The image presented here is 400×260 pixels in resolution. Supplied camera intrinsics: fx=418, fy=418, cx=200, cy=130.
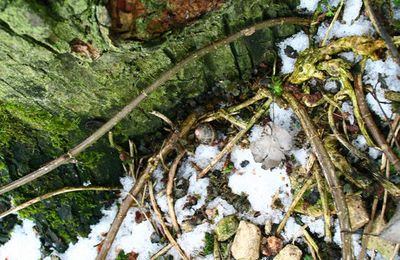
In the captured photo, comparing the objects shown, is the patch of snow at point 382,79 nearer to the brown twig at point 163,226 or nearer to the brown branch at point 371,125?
the brown branch at point 371,125

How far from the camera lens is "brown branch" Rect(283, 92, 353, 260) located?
1.69 m

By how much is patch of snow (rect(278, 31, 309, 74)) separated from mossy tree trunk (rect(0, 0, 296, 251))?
0.05m

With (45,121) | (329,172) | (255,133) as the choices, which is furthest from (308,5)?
(45,121)

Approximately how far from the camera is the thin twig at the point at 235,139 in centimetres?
193

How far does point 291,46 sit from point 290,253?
93cm

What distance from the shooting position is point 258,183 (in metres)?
1.96

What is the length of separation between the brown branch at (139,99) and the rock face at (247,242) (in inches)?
29.0

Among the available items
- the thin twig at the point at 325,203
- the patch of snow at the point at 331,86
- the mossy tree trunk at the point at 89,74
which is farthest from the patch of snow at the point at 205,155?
the patch of snow at the point at 331,86

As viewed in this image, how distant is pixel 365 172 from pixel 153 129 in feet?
3.31

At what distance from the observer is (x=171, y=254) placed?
205 cm

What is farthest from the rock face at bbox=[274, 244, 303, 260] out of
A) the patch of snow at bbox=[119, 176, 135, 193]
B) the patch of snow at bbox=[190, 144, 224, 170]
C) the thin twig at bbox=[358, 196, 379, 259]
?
the patch of snow at bbox=[119, 176, 135, 193]

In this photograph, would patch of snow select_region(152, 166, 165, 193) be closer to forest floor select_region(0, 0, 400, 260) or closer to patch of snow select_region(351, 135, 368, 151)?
forest floor select_region(0, 0, 400, 260)

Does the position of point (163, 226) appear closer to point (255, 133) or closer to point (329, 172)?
point (255, 133)

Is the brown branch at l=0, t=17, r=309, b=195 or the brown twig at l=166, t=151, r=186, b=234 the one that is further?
the brown twig at l=166, t=151, r=186, b=234
